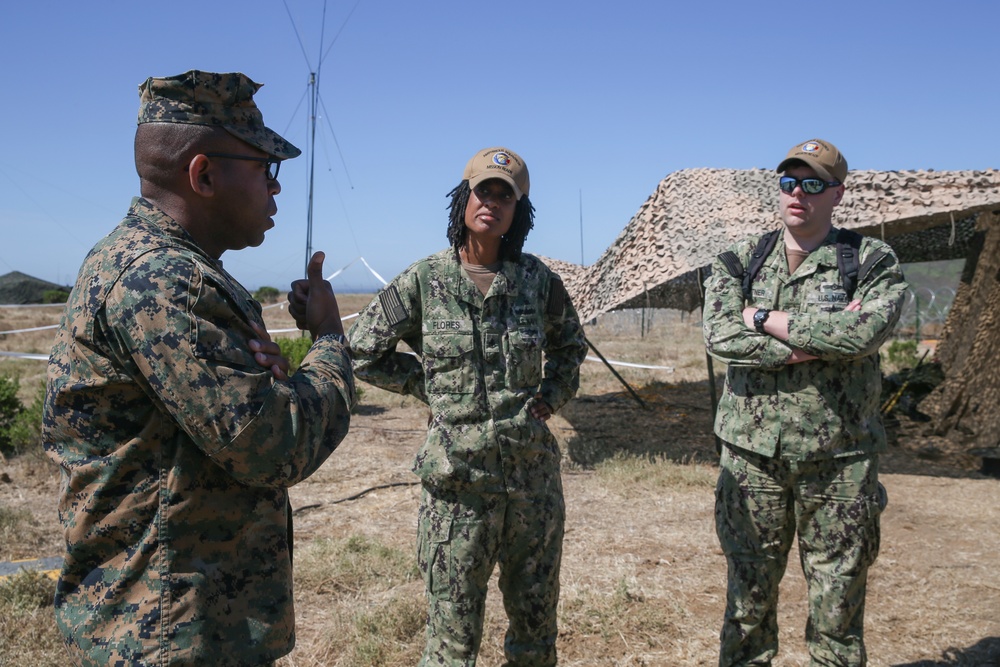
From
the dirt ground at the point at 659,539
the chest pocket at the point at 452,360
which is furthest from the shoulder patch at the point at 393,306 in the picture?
the dirt ground at the point at 659,539

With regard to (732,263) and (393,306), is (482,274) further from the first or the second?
(732,263)

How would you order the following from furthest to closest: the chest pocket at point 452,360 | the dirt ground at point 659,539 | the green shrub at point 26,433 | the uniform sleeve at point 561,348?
the green shrub at point 26,433
the dirt ground at point 659,539
the uniform sleeve at point 561,348
the chest pocket at point 452,360

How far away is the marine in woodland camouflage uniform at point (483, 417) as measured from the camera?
2.88 meters

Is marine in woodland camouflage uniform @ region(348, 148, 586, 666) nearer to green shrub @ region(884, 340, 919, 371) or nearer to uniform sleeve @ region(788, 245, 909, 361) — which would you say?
uniform sleeve @ region(788, 245, 909, 361)

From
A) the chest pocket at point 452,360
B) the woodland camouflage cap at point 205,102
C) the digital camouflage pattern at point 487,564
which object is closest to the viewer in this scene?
the woodland camouflage cap at point 205,102

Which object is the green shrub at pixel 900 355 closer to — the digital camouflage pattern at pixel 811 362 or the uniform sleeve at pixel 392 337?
the digital camouflage pattern at pixel 811 362

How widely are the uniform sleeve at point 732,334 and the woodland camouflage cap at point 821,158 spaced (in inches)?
19.9

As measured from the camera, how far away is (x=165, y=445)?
1647mm

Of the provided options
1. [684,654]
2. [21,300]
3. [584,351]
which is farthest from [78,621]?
[21,300]

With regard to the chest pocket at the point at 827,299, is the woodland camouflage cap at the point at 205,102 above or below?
above

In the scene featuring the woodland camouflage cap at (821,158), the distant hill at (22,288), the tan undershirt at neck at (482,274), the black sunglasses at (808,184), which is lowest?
the tan undershirt at neck at (482,274)

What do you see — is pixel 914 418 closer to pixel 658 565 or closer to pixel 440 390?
pixel 658 565

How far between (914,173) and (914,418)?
3001mm

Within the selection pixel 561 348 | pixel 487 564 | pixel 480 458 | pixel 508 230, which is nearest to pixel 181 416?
pixel 480 458
